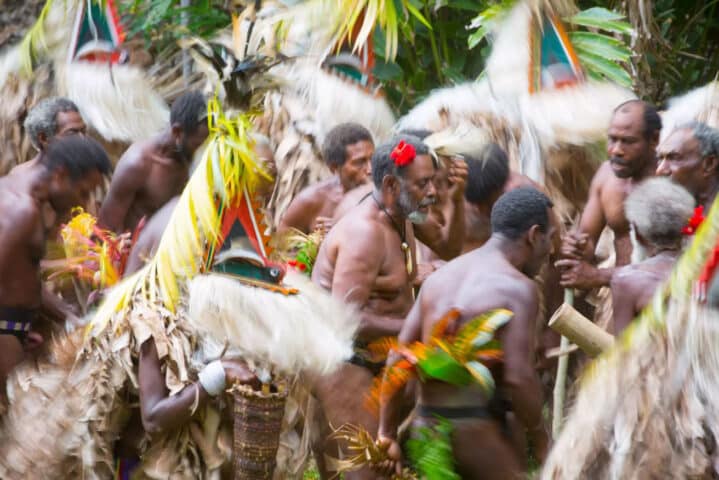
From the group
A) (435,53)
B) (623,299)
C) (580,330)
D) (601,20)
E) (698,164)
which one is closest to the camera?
(623,299)

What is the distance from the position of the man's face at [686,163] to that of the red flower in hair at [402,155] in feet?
4.28

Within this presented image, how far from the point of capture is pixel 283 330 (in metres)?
4.38

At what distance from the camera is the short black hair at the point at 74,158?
5332 millimetres

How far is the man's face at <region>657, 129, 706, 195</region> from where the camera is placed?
575cm

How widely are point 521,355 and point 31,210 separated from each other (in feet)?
7.52

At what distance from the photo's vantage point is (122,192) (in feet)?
21.5

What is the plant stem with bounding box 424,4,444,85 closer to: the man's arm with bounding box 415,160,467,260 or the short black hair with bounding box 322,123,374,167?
the short black hair with bounding box 322,123,374,167

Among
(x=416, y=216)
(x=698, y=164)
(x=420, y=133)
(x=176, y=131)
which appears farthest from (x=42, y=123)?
(x=698, y=164)

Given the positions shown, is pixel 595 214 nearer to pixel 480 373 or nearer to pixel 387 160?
pixel 387 160

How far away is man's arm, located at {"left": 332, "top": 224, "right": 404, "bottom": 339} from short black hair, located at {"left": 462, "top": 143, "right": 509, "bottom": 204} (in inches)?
36.1

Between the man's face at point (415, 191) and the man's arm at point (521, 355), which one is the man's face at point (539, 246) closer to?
the man's arm at point (521, 355)

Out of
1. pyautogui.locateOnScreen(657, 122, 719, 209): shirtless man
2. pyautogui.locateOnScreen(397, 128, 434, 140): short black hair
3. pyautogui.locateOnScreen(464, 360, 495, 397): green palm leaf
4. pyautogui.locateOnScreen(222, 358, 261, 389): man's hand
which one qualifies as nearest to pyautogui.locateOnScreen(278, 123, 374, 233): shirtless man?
pyautogui.locateOnScreen(397, 128, 434, 140): short black hair

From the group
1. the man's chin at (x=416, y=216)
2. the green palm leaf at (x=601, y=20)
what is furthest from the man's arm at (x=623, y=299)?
the green palm leaf at (x=601, y=20)

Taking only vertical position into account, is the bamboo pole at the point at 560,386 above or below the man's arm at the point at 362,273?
below
